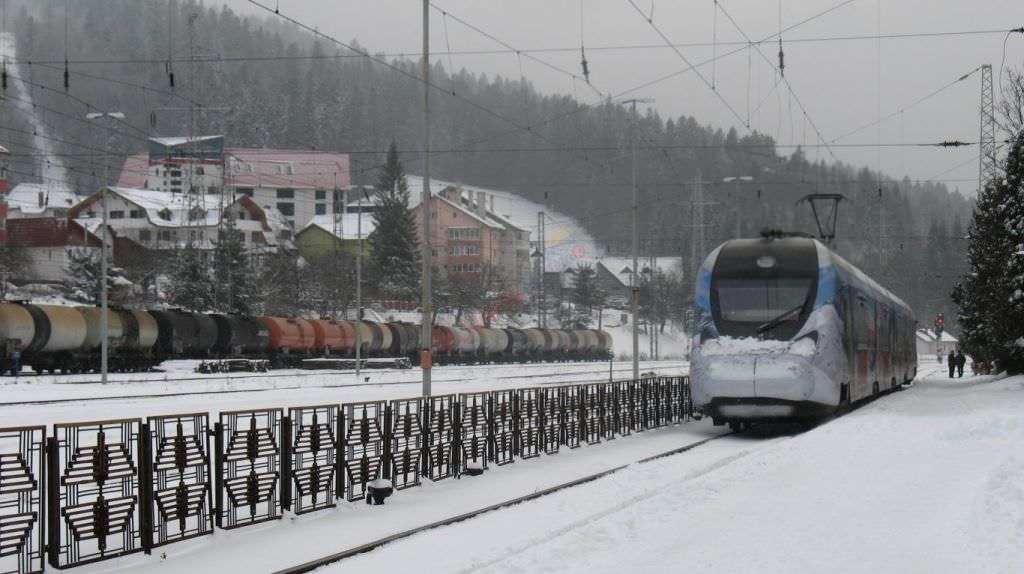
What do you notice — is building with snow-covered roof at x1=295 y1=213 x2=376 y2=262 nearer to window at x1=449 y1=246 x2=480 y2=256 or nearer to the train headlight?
window at x1=449 y1=246 x2=480 y2=256

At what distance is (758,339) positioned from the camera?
20547 mm

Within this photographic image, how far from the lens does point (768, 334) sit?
20578mm

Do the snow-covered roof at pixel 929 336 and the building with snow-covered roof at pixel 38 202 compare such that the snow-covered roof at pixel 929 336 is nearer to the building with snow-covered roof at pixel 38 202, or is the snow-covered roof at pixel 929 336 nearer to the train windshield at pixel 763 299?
the building with snow-covered roof at pixel 38 202

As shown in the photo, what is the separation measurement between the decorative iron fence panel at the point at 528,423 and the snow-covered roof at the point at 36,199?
11400cm

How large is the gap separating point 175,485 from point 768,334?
503 inches

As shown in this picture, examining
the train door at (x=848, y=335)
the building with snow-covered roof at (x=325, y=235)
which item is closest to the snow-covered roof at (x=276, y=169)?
the building with snow-covered roof at (x=325, y=235)

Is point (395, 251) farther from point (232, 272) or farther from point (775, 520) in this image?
point (775, 520)

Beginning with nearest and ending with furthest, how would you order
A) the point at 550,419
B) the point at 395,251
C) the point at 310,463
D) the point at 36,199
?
1. the point at 310,463
2. the point at 550,419
3. the point at 395,251
4. the point at 36,199

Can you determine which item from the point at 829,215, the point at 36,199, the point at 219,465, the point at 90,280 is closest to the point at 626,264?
the point at 36,199

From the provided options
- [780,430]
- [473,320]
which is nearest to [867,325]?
[780,430]

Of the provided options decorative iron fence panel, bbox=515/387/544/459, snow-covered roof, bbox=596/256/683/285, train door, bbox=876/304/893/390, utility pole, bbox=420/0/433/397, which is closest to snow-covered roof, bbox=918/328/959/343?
snow-covered roof, bbox=596/256/683/285

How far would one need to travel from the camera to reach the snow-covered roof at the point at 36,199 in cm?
12912

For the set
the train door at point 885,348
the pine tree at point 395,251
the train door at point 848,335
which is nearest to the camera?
the train door at point 848,335

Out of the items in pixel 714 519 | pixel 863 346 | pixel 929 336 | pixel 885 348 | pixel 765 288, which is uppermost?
pixel 765 288
